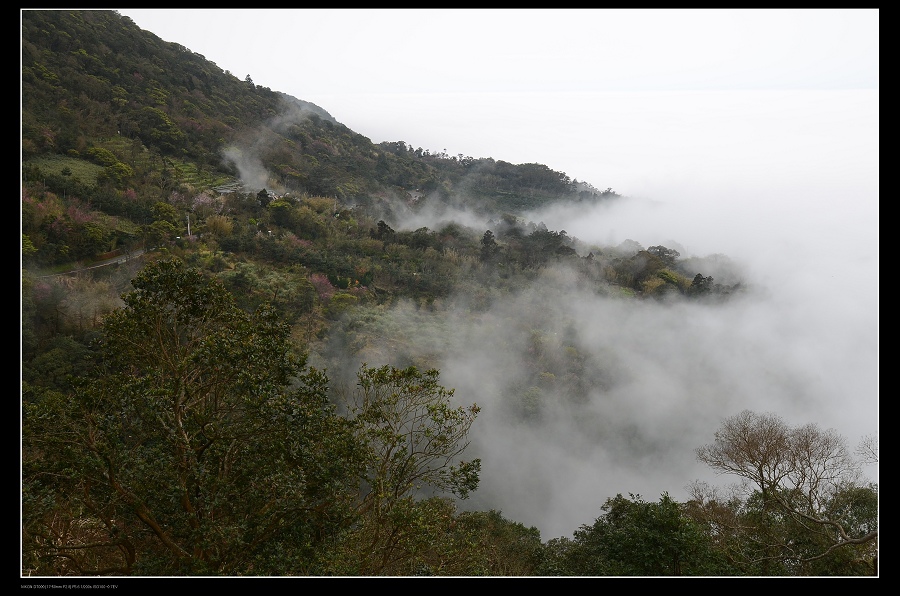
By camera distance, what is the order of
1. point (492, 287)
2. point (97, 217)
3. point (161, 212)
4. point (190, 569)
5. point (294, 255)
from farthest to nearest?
point (492, 287), point (294, 255), point (161, 212), point (97, 217), point (190, 569)

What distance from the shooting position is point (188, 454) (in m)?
4.90

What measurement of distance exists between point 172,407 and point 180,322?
1125 mm

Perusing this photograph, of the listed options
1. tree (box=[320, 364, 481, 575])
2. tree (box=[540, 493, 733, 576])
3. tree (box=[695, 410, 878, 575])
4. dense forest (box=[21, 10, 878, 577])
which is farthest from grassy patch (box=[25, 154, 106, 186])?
tree (box=[695, 410, 878, 575])

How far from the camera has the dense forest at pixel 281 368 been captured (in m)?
5.00

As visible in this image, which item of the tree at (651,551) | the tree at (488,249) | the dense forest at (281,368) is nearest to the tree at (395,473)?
the dense forest at (281,368)

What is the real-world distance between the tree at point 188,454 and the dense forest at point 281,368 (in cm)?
3

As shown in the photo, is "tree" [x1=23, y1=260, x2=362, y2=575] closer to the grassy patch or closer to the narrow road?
the narrow road

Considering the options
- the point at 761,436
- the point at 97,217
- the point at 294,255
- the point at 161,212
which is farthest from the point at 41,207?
the point at 761,436

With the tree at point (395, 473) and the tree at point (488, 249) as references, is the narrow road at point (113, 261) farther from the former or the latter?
the tree at point (488, 249)

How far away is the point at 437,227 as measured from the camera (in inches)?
1388

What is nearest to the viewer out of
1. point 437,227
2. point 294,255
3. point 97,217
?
point 97,217

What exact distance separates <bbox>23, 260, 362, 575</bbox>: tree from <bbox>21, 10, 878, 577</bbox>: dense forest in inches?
1.3

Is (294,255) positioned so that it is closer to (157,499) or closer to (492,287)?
(492,287)

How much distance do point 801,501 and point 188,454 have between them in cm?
1300
